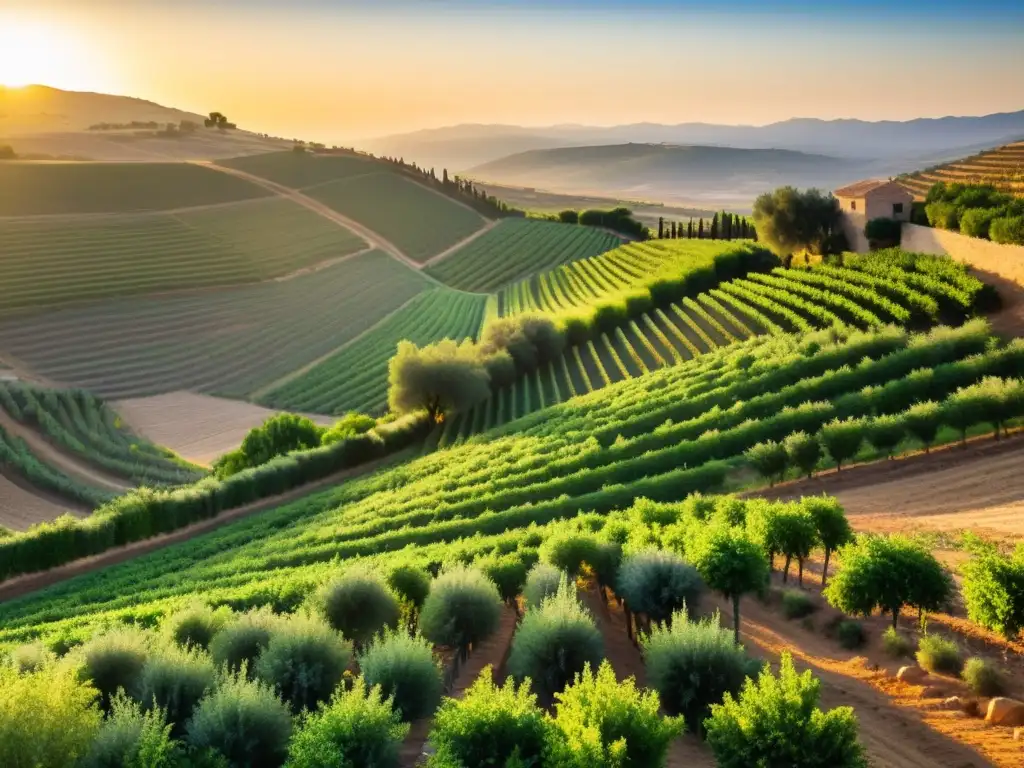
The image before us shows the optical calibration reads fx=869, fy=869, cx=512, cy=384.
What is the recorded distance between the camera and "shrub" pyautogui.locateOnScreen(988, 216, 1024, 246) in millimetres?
43781

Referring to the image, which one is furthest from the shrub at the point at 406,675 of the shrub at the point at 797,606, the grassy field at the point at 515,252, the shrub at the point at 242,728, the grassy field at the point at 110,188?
the grassy field at the point at 110,188

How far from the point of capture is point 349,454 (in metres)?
43.8

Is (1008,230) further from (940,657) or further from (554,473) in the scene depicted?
(940,657)

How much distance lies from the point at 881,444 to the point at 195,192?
102 m

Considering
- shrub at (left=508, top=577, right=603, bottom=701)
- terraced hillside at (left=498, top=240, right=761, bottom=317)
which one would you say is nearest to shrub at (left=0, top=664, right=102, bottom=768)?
shrub at (left=508, top=577, right=603, bottom=701)

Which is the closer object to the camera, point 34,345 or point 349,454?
point 349,454

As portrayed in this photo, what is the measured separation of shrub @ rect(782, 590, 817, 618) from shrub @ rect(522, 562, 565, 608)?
4840 millimetres

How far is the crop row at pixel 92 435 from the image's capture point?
4662 centimetres

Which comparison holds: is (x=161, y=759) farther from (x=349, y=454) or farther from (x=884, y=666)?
(x=349, y=454)

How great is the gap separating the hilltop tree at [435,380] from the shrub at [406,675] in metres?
36.6

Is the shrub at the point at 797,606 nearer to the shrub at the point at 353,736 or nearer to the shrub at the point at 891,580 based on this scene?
the shrub at the point at 891,580

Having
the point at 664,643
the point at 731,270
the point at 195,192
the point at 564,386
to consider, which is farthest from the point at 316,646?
the point at 195,192

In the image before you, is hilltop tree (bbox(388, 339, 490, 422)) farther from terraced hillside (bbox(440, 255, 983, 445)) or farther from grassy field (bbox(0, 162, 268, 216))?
grassy field (bbox(0, 162, 268, 216))

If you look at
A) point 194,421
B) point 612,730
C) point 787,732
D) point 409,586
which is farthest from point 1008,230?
point 194,421
